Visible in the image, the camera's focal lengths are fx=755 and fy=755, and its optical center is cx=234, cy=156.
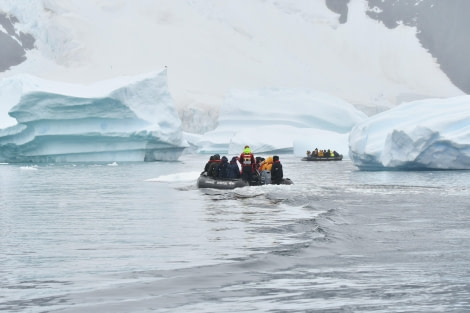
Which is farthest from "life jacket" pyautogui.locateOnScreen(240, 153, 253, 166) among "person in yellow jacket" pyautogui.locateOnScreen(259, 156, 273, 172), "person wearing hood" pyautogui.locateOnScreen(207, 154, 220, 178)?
"person wearing hood" pyautogui.locateOnScreen(207, 154, 220, 178)

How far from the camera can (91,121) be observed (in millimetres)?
46688

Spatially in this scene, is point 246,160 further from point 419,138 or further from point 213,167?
point 419,138

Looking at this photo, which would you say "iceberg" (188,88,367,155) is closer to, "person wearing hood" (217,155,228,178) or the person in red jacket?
"person wearing hood" (217,155,228,178)

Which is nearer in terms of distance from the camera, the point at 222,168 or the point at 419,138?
the point at 222,168

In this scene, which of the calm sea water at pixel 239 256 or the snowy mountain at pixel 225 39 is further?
the snowy mountain at pixel 225 39

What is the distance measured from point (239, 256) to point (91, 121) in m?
38.5

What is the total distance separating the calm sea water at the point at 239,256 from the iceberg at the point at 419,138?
459 inches

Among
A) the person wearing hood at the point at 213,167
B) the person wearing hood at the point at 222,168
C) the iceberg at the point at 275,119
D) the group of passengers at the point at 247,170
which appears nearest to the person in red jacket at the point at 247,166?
the group of passengers at the point at 247,170

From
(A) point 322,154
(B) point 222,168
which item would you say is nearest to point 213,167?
(B) point 222,168

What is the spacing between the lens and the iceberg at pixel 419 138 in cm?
2959

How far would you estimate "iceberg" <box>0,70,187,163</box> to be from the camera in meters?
44.7

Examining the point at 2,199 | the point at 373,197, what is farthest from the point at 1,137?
the point at 373,197

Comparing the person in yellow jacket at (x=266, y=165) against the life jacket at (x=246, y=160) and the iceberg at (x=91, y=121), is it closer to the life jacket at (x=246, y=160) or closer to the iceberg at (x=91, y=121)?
the life jacket at (x=246, y=160)

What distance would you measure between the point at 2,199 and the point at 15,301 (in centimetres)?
1426
